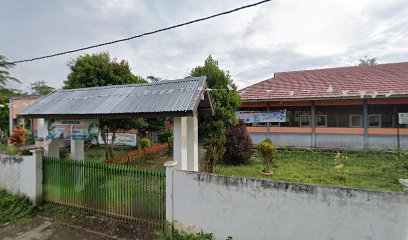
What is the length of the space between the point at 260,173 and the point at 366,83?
9701 millimetres

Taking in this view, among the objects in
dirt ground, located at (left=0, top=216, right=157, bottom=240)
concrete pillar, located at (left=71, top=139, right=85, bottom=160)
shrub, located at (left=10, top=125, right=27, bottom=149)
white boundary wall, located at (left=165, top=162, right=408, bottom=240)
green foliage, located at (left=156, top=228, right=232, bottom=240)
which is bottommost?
dirt ground, located at (left=0, top=216, right=157, bottom=240)

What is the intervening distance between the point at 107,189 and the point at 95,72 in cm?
742

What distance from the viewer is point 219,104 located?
10742mm

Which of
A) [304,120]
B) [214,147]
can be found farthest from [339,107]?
[214,147]

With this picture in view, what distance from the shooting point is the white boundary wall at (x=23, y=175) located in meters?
6.68

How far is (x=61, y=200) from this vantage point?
6.54 meters

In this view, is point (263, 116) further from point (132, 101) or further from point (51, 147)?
point (51, 147)

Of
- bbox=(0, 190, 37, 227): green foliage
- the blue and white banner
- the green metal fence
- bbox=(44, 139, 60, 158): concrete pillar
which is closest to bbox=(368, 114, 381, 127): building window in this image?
the blue and white banner

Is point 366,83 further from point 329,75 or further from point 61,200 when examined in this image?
point 61,200

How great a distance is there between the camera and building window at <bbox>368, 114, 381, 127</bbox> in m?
12.7

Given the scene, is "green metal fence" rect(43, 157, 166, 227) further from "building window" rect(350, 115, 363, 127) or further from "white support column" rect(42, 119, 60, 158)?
"building window" rect(350, 115, 363, 127)

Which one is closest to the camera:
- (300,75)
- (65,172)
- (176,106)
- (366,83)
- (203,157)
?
(176,106)

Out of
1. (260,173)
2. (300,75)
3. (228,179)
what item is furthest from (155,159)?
(300,75)

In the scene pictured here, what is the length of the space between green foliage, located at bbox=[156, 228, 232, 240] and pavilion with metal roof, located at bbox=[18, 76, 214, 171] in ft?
4.28
